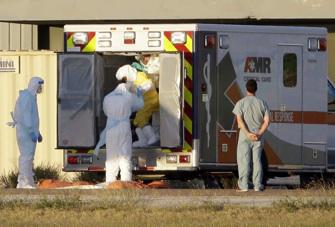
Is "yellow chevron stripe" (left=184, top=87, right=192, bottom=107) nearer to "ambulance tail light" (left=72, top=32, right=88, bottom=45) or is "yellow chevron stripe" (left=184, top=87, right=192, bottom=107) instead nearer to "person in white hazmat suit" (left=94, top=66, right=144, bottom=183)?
"person in white hazmat suit" (left=94, top=66, right=144, bottom=183)

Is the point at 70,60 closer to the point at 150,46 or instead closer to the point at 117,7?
the point at 150,46

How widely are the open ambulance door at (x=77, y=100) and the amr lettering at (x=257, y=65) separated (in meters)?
2.29

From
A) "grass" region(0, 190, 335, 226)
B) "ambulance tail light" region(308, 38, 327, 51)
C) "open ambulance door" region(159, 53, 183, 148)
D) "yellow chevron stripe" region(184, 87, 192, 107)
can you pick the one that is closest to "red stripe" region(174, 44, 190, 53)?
"open ambulance door" region(159, 53, 183, 148)

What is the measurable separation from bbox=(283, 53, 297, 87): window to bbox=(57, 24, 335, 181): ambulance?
2 centimetres

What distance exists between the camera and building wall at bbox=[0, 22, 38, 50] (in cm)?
2783

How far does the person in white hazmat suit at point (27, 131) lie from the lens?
17594mm

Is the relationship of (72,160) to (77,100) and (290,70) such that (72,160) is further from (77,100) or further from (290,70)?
(290,70)

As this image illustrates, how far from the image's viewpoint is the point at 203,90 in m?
17.1

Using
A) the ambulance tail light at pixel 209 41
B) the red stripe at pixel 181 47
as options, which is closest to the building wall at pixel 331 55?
the ambulance tail light at pixel 209 41

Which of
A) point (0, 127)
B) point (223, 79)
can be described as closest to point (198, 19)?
point (0, 127)

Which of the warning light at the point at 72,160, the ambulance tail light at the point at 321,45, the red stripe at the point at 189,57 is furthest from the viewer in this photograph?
the ambulance tail light at the point at 321,45

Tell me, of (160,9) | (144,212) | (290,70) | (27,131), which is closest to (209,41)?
(290,70)

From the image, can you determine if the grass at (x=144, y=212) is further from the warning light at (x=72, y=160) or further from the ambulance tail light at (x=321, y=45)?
the ambulance tail light at (x=321, y=45)

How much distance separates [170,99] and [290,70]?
2.06m
